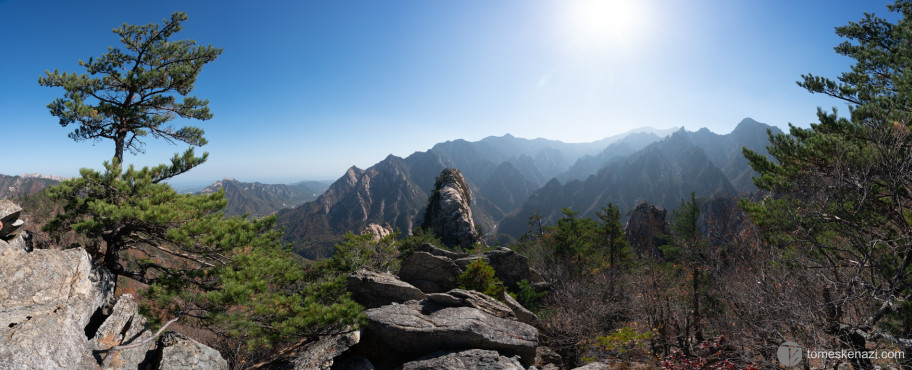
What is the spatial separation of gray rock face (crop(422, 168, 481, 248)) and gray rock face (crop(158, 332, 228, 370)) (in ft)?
111

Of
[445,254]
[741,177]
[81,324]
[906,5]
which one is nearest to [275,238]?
[81,324]

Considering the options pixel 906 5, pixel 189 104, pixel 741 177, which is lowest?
pixel 741 177

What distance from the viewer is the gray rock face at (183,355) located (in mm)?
7773

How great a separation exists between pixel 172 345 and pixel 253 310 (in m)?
1.80

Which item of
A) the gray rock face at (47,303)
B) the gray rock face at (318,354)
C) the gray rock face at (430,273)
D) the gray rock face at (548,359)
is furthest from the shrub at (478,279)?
the gray rock face at (47,303)

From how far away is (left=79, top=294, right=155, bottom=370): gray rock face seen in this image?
7215 mm

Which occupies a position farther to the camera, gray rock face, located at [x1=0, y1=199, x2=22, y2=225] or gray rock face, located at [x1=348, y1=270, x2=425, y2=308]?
gray rock face, located at [x1=348, y1=270, x2=425, y2=308]

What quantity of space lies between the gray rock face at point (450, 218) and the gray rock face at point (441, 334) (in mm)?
31396

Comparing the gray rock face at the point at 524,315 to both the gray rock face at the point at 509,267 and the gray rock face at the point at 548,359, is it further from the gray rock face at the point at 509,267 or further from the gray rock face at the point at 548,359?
the gray rock face at the point at 509,267

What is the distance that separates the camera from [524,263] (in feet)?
68.1

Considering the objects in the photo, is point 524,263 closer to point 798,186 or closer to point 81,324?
point 798,186

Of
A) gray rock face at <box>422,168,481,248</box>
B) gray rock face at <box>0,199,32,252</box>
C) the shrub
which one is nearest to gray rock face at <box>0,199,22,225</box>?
gray rock face at <box>0,199,32,252</box>

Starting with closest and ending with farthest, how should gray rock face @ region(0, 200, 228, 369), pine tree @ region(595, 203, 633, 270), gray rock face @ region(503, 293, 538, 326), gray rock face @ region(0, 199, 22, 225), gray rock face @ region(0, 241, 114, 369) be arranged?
gray rock face @ region(0, 241, 114, 369) → gray rock face @ region(0, 200, 228, 369) → gray rock face @ region(0, 199, 22, 225) → gray rock face @ region(503, 293, 538, 326) → pine tree @ region(595, 203, 633, 270)

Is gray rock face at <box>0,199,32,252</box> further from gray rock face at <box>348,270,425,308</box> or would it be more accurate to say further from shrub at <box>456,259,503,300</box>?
shrub at <box>456,259,503,300</box>
